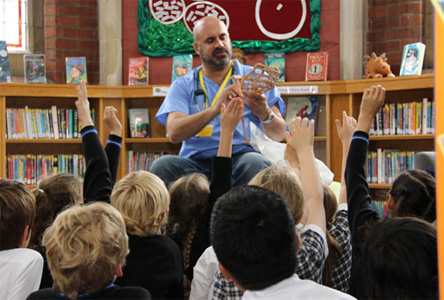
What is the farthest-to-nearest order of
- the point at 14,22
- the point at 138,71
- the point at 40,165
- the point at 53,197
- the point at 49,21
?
the point at 14,22, the point at 49,21, the point at 138,71, the point at 40,165, the point at 53,197

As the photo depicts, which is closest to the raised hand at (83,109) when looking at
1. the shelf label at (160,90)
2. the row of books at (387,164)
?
the shelf label at (160,90)

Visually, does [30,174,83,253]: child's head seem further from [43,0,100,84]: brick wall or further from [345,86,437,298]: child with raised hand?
[43,0,100,84]: brick wall

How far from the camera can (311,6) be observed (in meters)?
5.48

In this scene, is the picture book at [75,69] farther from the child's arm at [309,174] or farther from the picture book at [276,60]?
the child's arm at [309,174]

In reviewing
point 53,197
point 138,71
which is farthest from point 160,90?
point 53,197

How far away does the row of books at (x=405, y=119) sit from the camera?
4.89 meters

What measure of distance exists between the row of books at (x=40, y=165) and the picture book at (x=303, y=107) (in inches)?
74.4

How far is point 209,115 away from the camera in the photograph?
10.4 ft

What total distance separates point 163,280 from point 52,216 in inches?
21.3

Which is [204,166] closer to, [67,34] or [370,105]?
[370,105]

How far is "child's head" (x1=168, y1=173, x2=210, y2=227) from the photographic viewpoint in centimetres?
229

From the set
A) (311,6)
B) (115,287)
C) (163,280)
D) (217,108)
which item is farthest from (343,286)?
(311,6)

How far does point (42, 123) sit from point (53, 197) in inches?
127

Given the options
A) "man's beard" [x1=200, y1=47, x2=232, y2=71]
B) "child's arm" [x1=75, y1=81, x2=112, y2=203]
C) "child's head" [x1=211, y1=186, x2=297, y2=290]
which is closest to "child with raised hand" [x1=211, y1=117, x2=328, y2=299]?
"child's head" [x1=211, y1=186, x2=297, y2=290]
